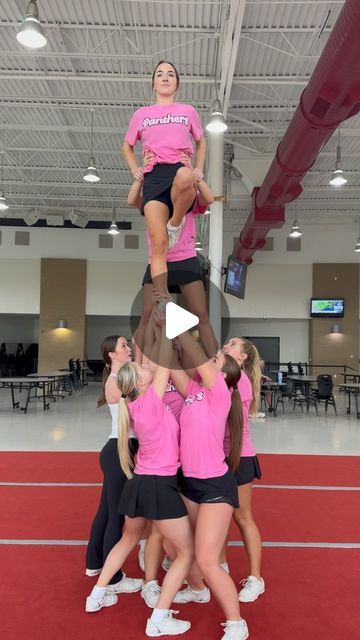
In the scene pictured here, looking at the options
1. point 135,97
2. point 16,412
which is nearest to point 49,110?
point 135,97

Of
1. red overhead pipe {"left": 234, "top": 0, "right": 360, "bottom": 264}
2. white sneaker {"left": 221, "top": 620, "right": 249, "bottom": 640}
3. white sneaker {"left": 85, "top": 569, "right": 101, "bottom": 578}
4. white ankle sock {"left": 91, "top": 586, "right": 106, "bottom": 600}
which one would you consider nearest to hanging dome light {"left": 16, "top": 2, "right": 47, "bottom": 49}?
red overhead pipe {"left": 234, "top": 0, "right": 360, "bottom": 264}

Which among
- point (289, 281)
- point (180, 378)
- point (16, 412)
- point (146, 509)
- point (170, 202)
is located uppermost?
point (289, 281)

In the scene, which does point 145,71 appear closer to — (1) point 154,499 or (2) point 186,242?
(2) point 186,242

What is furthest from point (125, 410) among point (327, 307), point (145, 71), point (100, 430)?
point (327, 307)

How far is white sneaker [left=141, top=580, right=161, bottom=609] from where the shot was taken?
9.23ft

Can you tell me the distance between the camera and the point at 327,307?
18.2 m

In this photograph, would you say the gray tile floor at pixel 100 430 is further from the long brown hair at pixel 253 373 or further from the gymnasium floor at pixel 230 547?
the long brown hair at pixel 253 373

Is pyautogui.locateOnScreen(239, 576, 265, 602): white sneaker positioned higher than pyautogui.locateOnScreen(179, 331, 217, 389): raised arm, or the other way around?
pyautogui.locateOnScreen(179, 331, 217, 389): raised arm

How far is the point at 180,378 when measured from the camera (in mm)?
2590

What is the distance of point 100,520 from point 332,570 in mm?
1598

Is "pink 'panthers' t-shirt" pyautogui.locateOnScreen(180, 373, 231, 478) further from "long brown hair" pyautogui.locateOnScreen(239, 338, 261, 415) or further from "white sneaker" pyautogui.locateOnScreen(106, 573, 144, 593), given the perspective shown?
"white sneaker" pyautogui.locateOnScreen(106, 573, 144, 593)

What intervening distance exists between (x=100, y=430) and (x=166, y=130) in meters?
7.32

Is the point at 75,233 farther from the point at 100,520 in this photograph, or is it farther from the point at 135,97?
the point at 100,520

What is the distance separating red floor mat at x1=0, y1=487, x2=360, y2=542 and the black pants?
2.49ft
